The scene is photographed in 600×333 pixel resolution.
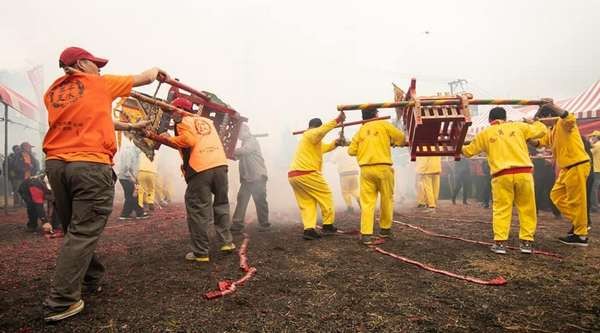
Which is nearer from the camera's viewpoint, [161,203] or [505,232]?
[505,232]

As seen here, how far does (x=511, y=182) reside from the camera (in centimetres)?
420

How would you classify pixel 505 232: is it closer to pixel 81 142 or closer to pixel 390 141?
pixel 390 141

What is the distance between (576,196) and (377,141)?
2824 millimetres

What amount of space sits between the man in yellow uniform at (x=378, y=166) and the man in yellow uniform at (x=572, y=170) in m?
2.01

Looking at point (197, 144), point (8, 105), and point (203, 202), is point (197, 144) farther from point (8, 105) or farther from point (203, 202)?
point (8, 105)

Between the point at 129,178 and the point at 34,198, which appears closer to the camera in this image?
the point at 34,198

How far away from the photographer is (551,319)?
2303mm

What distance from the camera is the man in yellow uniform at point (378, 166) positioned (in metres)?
5.04

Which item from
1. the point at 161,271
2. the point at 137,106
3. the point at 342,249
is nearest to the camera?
the point at 161,271

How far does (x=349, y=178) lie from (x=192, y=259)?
6276 millimetres

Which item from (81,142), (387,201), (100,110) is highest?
(100,110)

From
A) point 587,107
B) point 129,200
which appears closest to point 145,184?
point 129,200

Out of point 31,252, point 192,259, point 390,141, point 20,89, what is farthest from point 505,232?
point 20,89

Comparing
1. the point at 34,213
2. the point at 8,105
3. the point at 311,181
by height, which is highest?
the point at 8,105
